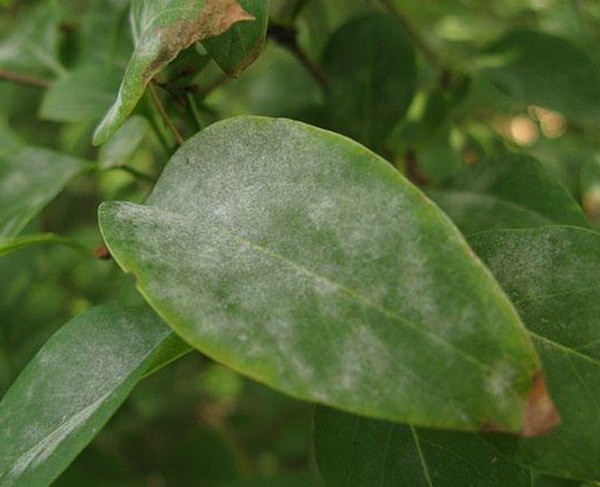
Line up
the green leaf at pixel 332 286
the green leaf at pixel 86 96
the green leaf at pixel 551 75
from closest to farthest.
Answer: the green leaf at pixel 332 286
the green leaf at pixel 86 96
the green leaf at pixel 551 75

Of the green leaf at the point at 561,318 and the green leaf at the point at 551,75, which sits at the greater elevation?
the green leaf at the point at 561,318

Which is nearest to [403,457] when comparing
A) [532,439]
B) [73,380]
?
[532,439]

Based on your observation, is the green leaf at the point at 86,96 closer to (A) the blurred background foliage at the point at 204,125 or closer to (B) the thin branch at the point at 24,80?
(A) the blurred background foliage at the point at 204,125

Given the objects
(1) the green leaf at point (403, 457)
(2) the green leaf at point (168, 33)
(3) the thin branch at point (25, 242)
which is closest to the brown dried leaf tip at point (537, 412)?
(1) the green leaf at point (403, 457)

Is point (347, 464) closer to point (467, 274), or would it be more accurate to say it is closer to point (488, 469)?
point (488, 469)

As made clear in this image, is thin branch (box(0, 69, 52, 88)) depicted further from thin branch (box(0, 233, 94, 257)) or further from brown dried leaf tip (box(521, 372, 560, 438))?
brown dried leaf tip (box(521, 372, 560, 438))

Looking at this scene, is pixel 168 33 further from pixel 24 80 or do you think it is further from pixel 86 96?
pixel 24 80

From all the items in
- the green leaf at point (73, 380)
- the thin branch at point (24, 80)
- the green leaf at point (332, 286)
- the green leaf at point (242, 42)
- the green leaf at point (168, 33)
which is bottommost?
the thin branch at point (24, 80)
